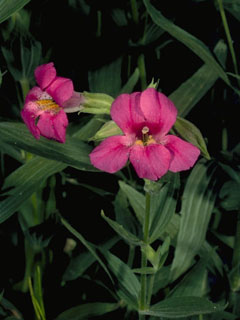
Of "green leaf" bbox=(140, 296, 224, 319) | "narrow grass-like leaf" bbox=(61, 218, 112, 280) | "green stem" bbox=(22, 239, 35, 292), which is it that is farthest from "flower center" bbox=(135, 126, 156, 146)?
"green stem" bbox=(22, 239, 35, 292)

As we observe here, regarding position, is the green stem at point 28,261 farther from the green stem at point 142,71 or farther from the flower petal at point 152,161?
the flower petal at point 152,161

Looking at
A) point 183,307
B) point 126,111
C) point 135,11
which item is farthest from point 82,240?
point 135,11

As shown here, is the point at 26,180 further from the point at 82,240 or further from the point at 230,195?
the point at 230,195

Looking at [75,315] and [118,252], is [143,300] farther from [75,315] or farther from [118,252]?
[118,252]

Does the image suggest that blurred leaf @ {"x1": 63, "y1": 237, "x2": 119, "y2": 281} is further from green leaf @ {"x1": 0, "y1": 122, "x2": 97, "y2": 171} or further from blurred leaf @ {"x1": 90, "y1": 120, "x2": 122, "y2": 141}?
blurred leaf @ {"x1": 90, "y1": 120, "x2": 122, "y2": 141}

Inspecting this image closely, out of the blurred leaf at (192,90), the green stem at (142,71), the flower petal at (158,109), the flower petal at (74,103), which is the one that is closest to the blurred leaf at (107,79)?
the green stem at (142,71)
